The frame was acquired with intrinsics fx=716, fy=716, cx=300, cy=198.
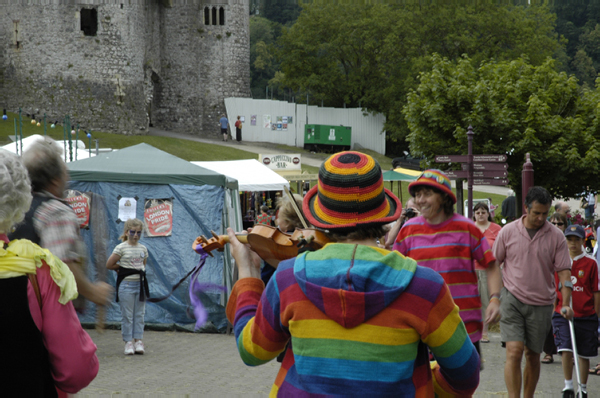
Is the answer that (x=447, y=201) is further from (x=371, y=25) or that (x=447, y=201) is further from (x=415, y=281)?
(x=371, y=25)

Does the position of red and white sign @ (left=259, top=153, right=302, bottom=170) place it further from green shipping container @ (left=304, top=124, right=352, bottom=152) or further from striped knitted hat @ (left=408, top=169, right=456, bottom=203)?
green shipping container @ (left=304, top=124, right=352, bottom=152)

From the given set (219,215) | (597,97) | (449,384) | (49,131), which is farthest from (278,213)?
(49,131)

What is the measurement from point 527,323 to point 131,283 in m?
4.86

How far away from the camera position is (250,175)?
53.2 feet

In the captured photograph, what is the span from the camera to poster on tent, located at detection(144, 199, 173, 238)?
33.1 feet

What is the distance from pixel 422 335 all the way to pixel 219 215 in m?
8.13

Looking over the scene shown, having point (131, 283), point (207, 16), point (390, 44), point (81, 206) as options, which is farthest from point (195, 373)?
point (207, 16)

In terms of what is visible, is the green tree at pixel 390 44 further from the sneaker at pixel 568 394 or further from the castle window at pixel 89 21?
the sneaker at pixel 568 394

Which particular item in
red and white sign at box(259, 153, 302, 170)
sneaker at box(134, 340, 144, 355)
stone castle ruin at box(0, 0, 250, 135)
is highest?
stone castle ruin at box(0, 0, 250, 135)

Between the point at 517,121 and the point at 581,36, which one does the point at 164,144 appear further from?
the point at 581,36

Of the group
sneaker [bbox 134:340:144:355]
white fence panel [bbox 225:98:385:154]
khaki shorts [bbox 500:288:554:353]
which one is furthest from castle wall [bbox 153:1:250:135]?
khaki shorts [bbox 500:288:554:353]

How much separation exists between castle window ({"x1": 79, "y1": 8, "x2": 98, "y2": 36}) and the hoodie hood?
128 ft

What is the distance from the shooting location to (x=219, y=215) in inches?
398

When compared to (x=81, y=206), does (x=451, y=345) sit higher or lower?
higher
